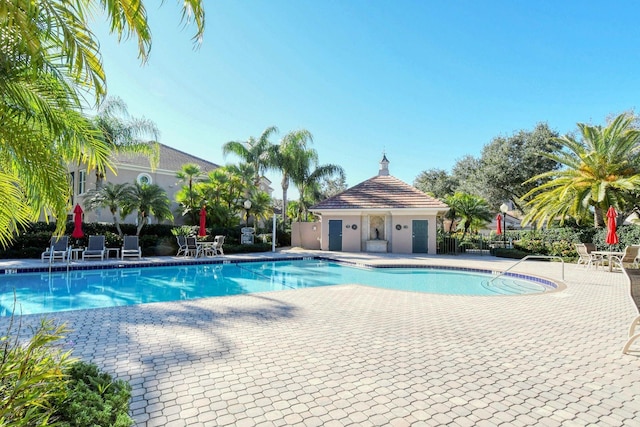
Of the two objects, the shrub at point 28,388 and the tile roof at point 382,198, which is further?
the tile roof at point 382,198

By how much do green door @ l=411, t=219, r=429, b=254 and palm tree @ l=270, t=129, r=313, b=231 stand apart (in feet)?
32.7

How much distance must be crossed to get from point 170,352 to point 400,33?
14804 millimetres

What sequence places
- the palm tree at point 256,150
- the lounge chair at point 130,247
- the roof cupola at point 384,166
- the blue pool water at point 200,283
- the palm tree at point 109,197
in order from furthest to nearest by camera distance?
1. the palm tree at point 256,150
2. the roof cupola at point 384,166
3. the palm tree at point 109,197
4. the lounge chair at point 130,247
5. the blue pool water at point 200,283

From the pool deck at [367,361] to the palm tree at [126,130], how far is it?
14569 mm

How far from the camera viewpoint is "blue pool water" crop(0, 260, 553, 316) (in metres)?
9.20

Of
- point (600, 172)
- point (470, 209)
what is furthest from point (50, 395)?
point (470, 209)

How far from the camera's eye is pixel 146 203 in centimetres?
1750

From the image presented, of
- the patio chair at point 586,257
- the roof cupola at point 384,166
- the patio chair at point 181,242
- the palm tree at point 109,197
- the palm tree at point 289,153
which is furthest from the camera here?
the palm tree at point 289,153

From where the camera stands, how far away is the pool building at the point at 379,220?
20312 mm

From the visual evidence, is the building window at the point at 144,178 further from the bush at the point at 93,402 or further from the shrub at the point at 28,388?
the shrub at the point at 28,388

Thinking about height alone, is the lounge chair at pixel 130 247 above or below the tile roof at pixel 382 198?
below

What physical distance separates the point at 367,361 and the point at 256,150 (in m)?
22.8

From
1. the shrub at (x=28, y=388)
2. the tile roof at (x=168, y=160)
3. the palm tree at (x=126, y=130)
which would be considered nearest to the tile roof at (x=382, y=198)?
the palm tree at (x=126, y=130)

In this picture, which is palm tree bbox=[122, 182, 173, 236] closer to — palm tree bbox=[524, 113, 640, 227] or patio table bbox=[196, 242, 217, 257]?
patio table bbox=[196, 242, 217, 257]
